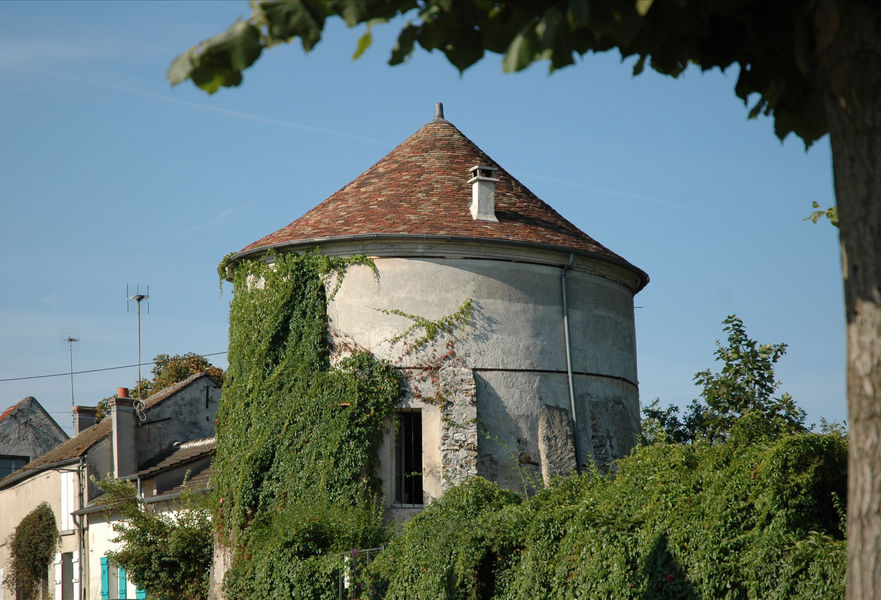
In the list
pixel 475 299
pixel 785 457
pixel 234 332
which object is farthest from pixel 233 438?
pixel 785 457

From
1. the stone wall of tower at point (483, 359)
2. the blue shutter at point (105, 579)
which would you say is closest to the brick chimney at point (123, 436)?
the blue shutter at point (105, 579)

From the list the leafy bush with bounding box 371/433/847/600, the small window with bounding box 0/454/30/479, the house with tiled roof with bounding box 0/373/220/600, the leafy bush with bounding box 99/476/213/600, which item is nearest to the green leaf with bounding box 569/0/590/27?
the leafy bush with bounding box 371/433/847/600

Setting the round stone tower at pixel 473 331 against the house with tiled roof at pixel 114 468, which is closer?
the round stone tower at pixel 473 331

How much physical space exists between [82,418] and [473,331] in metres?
22.8

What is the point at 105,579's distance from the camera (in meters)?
27.5

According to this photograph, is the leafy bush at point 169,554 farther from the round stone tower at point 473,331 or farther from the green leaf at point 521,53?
the green leaf at point 521,53

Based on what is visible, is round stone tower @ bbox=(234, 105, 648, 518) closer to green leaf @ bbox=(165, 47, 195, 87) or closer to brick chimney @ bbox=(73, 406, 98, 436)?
green leaf @ bbox=(165, 47, 195, 87)

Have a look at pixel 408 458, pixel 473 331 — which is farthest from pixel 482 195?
pixel 408 458

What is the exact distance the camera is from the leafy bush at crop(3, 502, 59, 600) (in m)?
31.6

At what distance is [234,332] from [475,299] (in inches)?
188

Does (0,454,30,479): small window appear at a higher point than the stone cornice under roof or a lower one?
lower

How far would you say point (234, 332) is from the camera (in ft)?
64.4

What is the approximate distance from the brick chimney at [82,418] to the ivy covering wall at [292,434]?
1889 centimetres

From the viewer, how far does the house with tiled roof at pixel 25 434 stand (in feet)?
Result: 136
